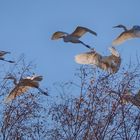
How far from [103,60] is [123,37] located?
0.69 m

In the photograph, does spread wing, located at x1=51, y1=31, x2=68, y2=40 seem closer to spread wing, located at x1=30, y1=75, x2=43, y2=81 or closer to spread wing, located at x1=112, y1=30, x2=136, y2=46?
spread wing, located at x1=30, y1=75, x2=43, y2=81

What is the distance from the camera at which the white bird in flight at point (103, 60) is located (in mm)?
11977

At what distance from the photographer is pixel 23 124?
12820 millimetres

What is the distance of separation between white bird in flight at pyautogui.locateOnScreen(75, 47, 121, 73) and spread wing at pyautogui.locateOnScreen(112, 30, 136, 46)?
10.9 inches

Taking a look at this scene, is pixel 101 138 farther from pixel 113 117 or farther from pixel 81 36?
pixel 81 36

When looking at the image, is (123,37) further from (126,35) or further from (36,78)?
(36,78)

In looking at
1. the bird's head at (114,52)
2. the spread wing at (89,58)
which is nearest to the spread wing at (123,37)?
the bird's head at (114,52)

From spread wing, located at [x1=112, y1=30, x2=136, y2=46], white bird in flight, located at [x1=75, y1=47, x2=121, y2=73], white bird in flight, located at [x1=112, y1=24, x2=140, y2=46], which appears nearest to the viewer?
white bird in flight, located at [x1=75, y1=47, x2=121, y2=73]

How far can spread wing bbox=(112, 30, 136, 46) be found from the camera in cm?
1225

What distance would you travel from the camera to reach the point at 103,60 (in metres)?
12.1

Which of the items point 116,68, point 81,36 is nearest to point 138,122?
point 116,68

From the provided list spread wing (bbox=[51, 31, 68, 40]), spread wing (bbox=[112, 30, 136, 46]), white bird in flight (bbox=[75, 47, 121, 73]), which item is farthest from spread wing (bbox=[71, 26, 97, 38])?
spread wing (bbox=[112, 30, 136, 46])

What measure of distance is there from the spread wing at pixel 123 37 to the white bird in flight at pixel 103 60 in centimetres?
28

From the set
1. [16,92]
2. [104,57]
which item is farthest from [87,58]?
[16,92]
